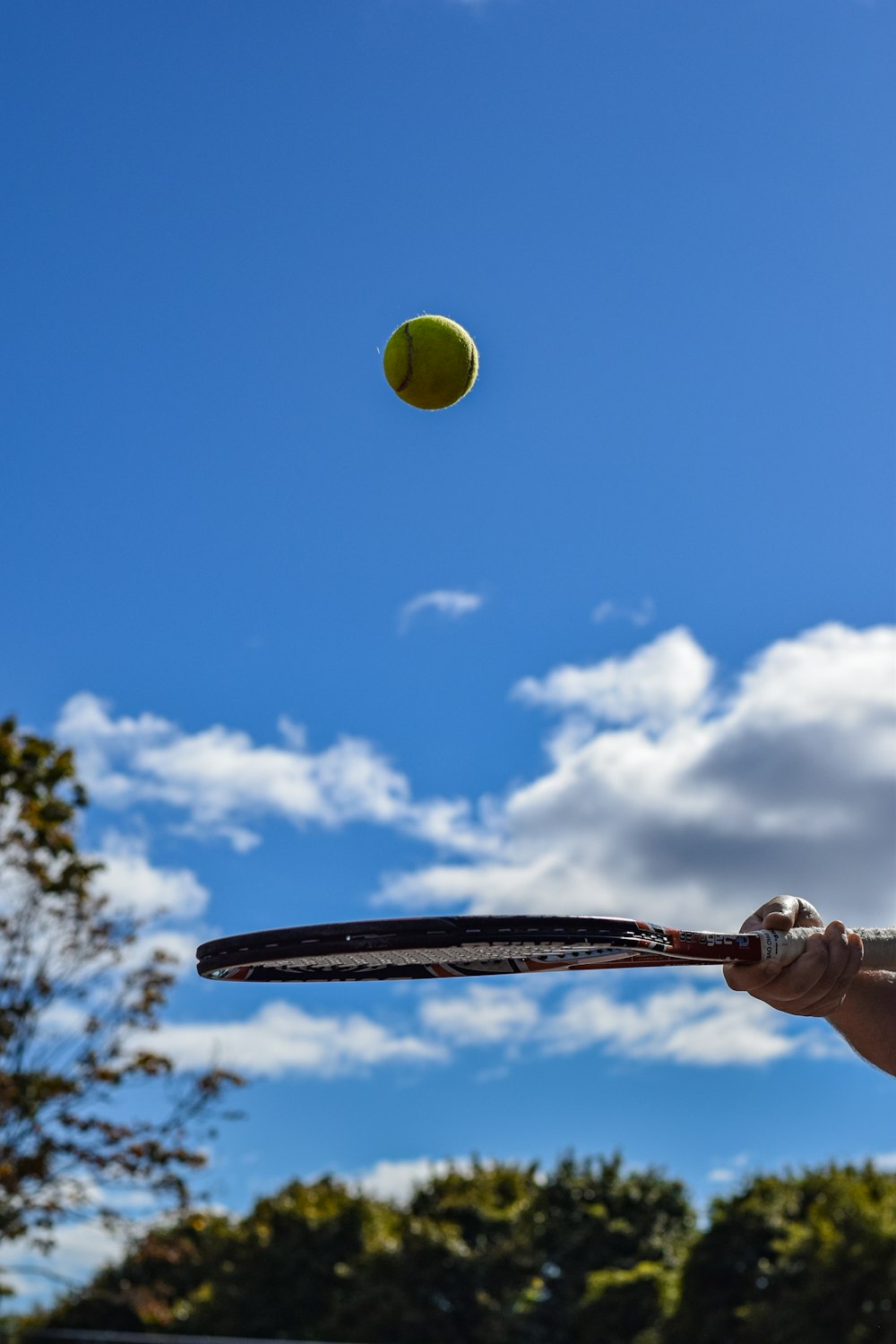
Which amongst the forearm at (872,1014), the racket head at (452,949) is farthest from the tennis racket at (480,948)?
the forearm at (872,1014)

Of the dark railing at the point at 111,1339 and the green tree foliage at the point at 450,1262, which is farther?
the green tree foliage at the point at 450,1262

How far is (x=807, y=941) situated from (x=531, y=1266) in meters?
16.4

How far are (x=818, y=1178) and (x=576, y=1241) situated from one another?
395 centimetres

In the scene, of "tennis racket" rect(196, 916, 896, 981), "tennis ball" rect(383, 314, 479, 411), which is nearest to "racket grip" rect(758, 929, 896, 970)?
"tennis racket" rect(196, 916, 896, 981)

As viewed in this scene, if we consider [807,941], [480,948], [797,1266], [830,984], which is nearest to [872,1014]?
[830,984]

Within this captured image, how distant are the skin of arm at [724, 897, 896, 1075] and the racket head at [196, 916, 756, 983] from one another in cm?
10

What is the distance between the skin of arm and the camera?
10.5 ft

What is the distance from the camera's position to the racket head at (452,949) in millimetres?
2961

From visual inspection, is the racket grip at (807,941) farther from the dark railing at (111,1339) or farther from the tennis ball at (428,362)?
the dark railing at (111,1339)

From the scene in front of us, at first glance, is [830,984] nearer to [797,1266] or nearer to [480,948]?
[480,948]

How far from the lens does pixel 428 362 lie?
4.84 m

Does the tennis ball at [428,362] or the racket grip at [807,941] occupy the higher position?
the tennis ball at [428,362]

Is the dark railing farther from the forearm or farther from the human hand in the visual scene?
the human hand

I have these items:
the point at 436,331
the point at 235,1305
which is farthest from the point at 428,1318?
the point at 436,331
